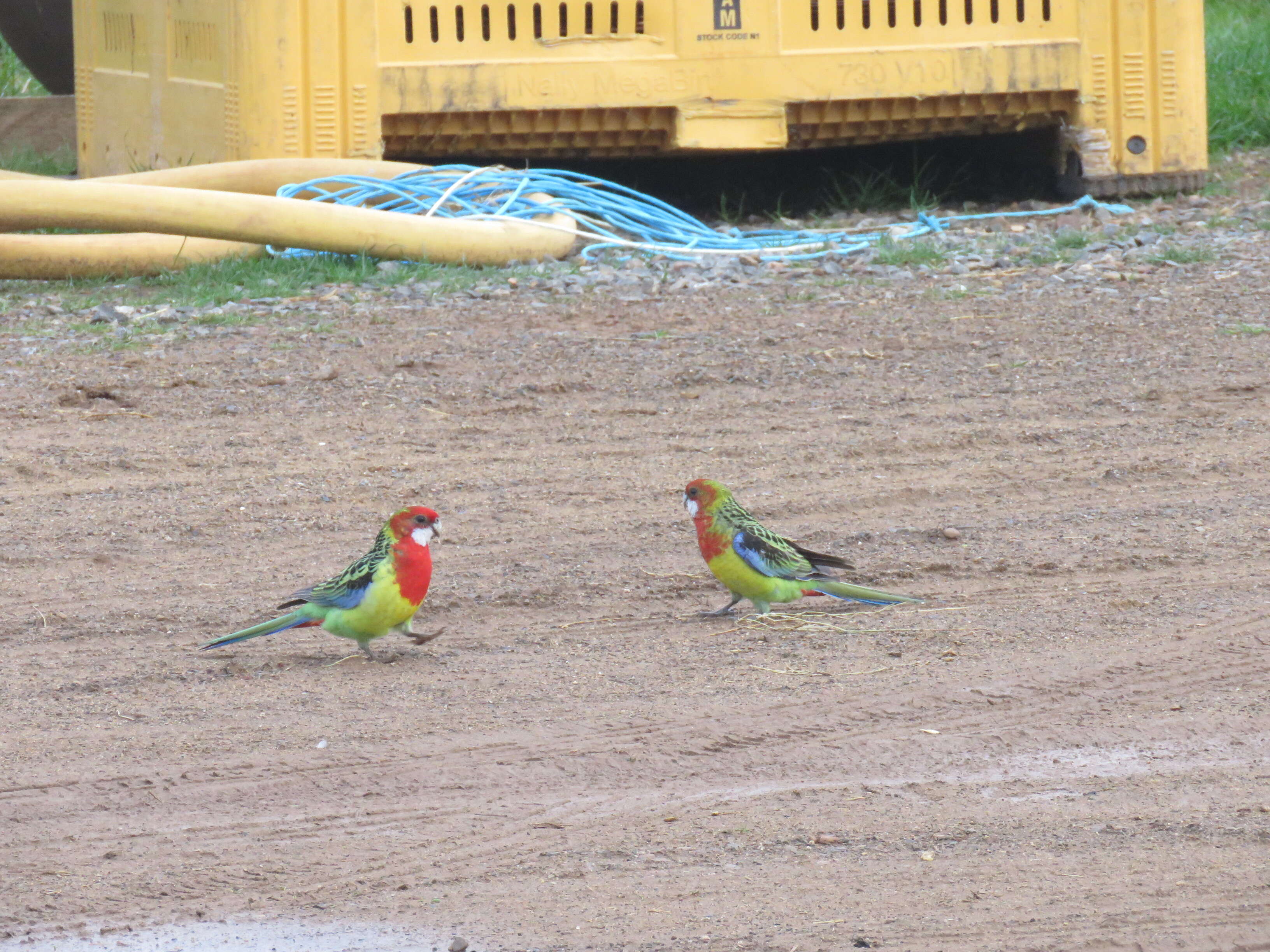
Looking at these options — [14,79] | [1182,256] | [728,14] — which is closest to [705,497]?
[1182,256]

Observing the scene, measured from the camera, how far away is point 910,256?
888 centimetres

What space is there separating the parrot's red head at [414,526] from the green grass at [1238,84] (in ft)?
30.0

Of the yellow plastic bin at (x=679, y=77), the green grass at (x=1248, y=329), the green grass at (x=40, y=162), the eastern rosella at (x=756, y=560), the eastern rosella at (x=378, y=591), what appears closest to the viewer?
the eastern rosella at (x=378, y=591)

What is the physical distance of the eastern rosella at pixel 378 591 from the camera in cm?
419

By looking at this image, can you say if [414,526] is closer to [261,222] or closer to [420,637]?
[420,637]

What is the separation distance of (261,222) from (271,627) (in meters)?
4.46

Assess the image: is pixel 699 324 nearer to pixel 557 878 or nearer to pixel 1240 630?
pixel 1240 630

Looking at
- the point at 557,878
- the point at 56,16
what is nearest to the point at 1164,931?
the point at 557,878

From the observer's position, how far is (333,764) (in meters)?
3.68

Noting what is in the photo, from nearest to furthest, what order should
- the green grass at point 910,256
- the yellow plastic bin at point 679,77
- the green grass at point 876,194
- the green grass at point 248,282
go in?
the green grass at point 248,282 → the green grass at point 910,256 → the yellow plastic bin at point 679,77 → the green grass at point 876,194

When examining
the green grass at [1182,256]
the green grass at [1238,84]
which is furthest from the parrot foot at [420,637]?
the green grass at [1238,84]

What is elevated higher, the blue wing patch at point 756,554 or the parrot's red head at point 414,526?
the parrot's red head at point 414,526

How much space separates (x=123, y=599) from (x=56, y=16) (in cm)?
1063

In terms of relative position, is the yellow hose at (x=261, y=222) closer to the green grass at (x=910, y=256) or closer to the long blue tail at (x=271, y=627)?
the green grass at (x=910, y=256)
